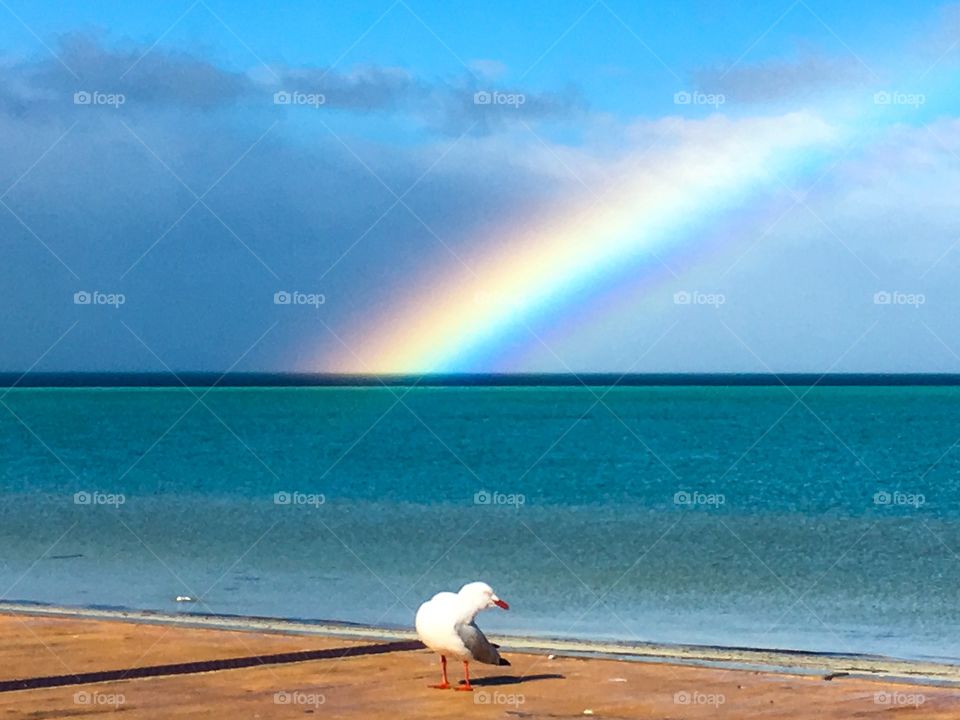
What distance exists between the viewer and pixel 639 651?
15.1 m

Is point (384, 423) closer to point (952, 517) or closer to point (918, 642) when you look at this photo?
point (952, 517)

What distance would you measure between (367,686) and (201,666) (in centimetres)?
169

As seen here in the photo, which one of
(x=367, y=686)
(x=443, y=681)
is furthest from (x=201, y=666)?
(x=443, y=681)

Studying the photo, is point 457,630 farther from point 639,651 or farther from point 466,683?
Result: point 639,651

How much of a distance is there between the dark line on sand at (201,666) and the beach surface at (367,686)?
16mm

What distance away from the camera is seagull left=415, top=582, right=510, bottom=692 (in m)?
12.0

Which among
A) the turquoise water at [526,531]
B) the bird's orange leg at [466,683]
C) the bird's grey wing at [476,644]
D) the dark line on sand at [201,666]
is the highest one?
the turquoise water at [526,531]

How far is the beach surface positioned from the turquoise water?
15.5 feet

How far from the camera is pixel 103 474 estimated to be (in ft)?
191

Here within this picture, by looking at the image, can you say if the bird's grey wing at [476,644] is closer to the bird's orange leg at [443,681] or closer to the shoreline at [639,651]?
the bird's orange leg at [443,681]

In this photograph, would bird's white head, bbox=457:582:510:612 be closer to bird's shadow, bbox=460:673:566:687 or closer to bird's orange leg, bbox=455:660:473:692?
bird's orange leg, bbox=455:660:473:692

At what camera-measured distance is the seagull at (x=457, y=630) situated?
12.0m

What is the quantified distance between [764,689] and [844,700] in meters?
0.74

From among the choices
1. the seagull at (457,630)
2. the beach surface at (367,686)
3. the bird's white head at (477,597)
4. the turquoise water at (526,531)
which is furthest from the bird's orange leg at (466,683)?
the turquoise water at (526,531)
